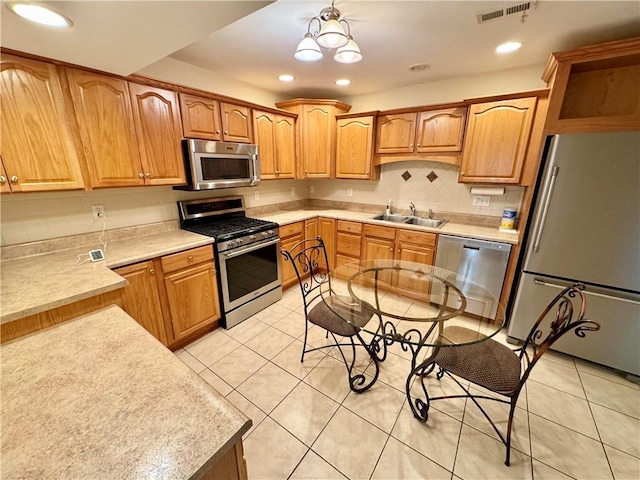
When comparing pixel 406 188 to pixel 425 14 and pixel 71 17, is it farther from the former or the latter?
pixel 71 17

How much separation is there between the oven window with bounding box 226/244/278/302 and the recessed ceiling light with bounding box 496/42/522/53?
2.57 meters

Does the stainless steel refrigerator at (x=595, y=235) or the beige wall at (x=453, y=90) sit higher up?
the beige wall at (x=453, y=90)

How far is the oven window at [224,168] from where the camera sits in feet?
7.68

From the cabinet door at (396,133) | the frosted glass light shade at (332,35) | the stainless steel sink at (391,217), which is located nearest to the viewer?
the frosted glass light shade at (332,35)

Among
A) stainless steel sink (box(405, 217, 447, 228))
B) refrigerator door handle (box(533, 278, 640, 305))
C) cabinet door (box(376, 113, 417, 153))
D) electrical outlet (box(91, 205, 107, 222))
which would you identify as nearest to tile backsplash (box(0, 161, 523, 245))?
electrical outlet (box(91, 205, 107, 222))

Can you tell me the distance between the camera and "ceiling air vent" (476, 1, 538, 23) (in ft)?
4.92

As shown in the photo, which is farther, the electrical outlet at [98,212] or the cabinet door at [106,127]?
the electrical outlet at [98,212]

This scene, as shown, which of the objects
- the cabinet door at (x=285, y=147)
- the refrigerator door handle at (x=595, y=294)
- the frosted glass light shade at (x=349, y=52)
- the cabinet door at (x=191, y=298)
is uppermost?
the frosted glass light shade at (x=349, y=52)

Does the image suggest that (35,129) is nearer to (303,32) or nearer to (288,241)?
(303,32)

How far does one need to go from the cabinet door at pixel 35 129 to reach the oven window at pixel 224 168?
86 cm

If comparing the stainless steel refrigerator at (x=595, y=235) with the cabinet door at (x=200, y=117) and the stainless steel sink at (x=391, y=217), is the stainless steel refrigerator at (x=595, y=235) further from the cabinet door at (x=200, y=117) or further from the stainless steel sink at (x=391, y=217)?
the cabinet door at (x=200, y=117)

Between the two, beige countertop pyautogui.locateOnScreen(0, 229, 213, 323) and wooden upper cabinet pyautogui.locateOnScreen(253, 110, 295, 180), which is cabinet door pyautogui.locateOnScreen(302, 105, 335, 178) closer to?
wooden upper cabinet pyautogui.locateOnScreen(253, 110, 295, 180)

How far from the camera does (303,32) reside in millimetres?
1847

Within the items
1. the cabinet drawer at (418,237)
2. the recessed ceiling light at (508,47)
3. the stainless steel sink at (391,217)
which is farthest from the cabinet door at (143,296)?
the recessed ceiling light at (508,47)
